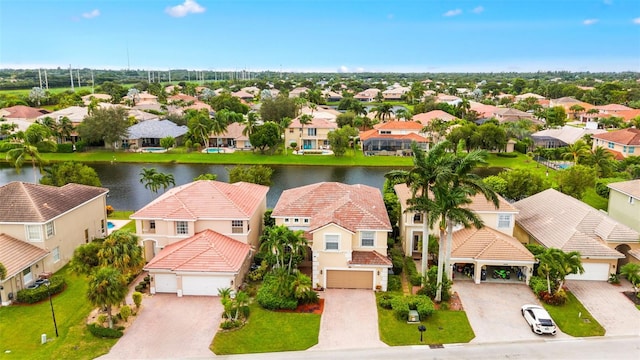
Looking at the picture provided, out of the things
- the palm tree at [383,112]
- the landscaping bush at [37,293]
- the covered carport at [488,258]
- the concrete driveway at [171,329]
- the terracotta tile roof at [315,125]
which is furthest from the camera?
the palm tree at [383,112]

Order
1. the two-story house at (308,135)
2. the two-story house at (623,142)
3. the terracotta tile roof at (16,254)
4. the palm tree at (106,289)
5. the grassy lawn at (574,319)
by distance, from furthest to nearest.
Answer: the two-story house at (308,135), the two-story house at (623,142), the terracotta tile roof at (16,254), the grassy lawn at (574,319), the palm tree at (106,289)

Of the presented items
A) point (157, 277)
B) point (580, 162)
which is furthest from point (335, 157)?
point (157, 277)

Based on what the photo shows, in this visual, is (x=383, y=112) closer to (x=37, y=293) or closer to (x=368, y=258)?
(x=368, y=258)

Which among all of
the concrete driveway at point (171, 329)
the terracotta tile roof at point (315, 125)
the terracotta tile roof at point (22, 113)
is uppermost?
the terracotta tile roof at point (22, 113)

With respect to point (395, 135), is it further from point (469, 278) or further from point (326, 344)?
point (326, 344)

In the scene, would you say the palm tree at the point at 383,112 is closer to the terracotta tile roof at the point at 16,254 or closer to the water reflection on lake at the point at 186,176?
the water reflection on lake at the point at 186,176

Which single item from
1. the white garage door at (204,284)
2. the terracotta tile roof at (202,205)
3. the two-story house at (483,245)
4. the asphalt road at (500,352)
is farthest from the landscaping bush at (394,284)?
the terracotta tile roof at (202,205)

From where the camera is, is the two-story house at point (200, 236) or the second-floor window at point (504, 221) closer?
the two-story house at point (200, 236)

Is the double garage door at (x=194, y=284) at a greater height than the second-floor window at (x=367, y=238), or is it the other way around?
the second-floor window at (x=367, y=238)
